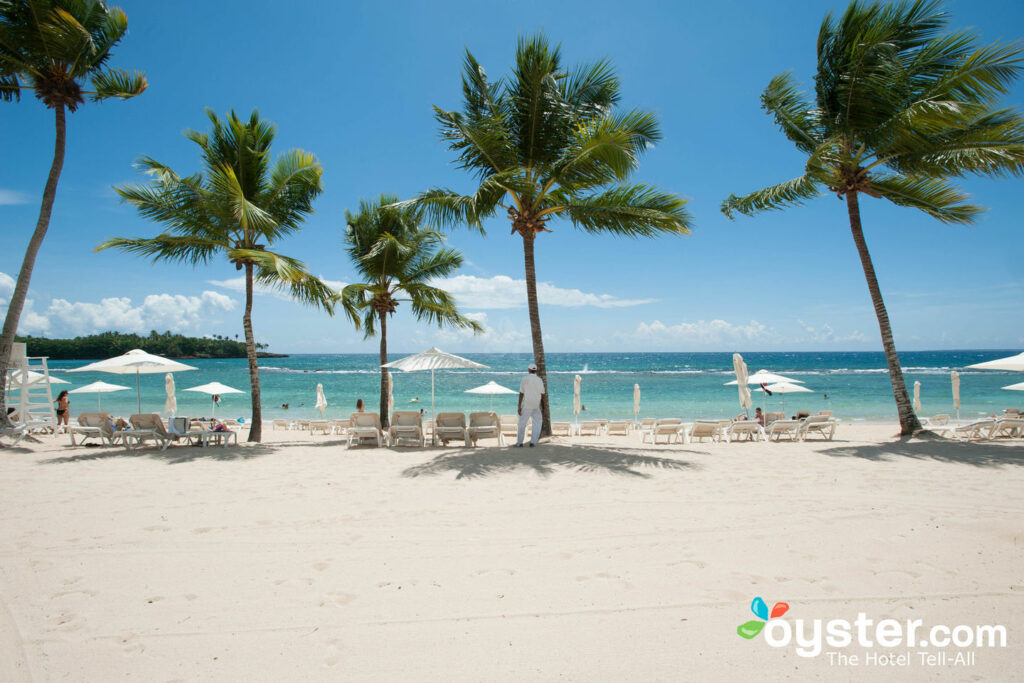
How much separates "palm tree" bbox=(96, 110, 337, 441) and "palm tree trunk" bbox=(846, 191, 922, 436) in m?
10.9

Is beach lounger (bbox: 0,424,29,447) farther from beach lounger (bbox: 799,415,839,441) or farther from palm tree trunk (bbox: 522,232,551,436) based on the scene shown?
beach lounger (bbox: 799,415,839,441)

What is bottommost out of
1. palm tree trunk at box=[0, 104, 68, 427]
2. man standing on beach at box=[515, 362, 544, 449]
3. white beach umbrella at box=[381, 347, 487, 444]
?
man standing on beach at box=[515, 362, 544, 449]

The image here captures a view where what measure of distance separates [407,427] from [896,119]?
33.9 feet

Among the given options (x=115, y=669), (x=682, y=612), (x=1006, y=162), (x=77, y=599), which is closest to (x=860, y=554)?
(x=682, y=612)

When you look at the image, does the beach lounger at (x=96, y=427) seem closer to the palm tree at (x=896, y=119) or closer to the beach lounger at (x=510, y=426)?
the beach lounger at (x=510, y=426)

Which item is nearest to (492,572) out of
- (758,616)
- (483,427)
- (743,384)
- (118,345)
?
(758,616)

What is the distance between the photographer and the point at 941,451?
823 centimetres

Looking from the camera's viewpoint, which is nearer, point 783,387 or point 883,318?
point 883,318

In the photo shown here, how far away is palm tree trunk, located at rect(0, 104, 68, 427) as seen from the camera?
9234mm

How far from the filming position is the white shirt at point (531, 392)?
927 centimetres

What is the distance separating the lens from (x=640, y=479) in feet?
21.5

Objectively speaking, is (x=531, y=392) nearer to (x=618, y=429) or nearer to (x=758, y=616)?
(x=758, y=616)

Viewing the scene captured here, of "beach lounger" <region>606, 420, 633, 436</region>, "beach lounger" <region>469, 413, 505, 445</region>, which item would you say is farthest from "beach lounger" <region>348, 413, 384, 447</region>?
"beach lounger" <region>606, 420, 633, 436</region>

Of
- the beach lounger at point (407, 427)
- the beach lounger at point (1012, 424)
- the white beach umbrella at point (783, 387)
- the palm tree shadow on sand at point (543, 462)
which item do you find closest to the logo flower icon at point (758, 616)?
the palm tree shadow on sand at point (543, 462)
